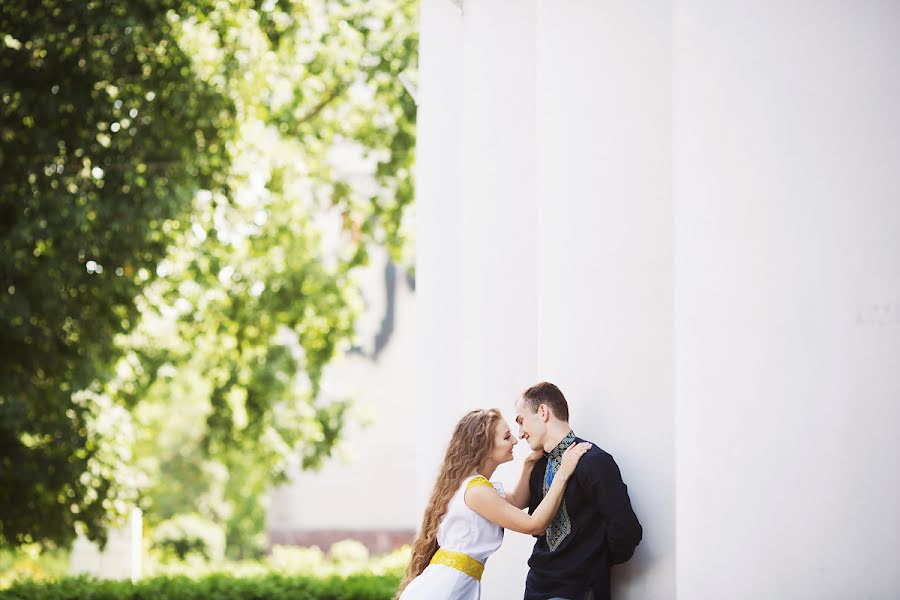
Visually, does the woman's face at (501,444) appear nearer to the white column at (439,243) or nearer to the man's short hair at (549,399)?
the man's short hair at (549,399)

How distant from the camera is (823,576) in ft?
13.1

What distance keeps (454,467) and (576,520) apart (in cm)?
81

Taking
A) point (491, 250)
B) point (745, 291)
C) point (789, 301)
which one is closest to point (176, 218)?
point (491, 250)

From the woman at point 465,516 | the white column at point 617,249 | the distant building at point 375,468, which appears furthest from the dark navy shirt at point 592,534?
the distant building at point 375,468

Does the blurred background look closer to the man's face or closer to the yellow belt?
the man's face

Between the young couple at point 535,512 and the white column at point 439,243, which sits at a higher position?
the white column at point 439,243

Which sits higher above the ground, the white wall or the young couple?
the white wall

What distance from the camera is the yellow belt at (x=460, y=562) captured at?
5.55 metres

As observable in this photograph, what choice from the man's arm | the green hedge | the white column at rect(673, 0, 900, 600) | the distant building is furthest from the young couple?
the distant building

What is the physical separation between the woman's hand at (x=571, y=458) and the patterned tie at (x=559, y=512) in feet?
0.49

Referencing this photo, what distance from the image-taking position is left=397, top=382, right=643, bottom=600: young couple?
5.02 m

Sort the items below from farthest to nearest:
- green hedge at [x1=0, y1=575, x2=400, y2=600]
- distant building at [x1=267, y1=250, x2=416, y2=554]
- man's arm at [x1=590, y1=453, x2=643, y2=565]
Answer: distant building at [x1=267, y1=250, x2=416, y2=554]
green hedge at [x1=0, y1=575, x2=400, y2=600]
man's arm at [x1=590, y1=453, x2=643, y2=565]

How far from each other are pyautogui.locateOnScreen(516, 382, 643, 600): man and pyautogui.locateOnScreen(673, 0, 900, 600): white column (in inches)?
23.0

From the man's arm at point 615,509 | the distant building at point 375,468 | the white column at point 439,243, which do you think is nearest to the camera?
the man's arm at point 615,509
